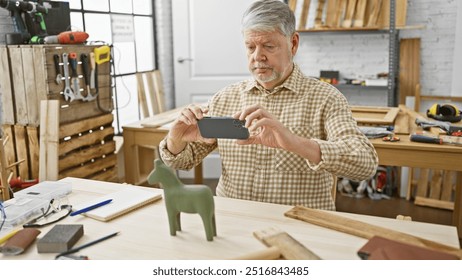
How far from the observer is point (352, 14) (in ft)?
14.0

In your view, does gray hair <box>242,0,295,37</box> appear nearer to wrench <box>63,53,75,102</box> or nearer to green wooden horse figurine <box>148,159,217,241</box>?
green wooden horse figurine <box>148,159,217,241</box>

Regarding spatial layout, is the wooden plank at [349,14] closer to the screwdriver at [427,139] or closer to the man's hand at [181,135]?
the screwdriver at [427,139]

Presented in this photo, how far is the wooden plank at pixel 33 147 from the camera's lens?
2.38m

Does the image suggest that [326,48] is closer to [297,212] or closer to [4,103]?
[4,103]

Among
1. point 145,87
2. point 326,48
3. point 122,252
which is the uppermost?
point 326,48

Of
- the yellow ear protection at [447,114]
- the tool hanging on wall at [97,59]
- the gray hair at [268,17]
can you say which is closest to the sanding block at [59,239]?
the gray hair at [268,17]

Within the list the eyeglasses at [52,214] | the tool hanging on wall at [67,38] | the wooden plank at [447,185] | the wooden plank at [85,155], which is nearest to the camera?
the eyeglasses at [52,214]

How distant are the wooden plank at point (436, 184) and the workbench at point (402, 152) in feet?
2.26

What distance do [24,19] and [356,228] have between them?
6.99ft

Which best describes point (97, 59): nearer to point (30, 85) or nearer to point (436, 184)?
point (30, 85)

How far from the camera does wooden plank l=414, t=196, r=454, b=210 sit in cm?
354

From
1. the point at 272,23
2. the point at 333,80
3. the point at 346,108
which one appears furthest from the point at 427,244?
the point at 333,80

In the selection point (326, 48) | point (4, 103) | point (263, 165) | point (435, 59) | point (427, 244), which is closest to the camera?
point (427, 244)

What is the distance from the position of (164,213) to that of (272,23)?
2.42 ft
